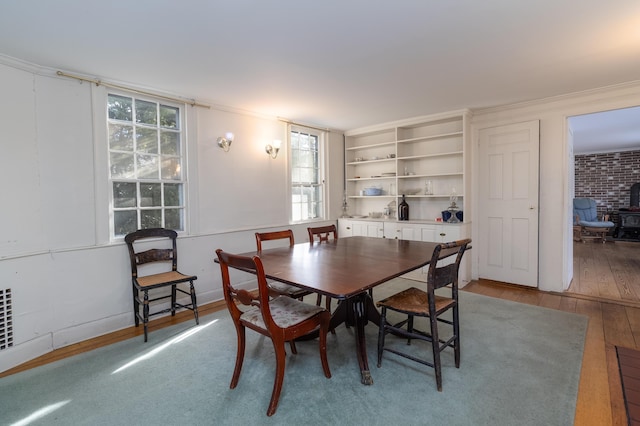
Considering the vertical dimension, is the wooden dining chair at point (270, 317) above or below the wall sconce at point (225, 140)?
below

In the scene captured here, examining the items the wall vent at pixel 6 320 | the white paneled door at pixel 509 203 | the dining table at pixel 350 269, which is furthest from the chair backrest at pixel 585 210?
the wall vent at pixel 6 320

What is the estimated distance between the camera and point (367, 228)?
5047 mm

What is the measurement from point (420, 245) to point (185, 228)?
2.54m

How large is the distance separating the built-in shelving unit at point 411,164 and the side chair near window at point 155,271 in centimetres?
317

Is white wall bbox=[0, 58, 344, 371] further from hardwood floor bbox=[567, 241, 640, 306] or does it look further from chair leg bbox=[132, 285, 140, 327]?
hardwood floor bbox=[567, 241, 640, 306]

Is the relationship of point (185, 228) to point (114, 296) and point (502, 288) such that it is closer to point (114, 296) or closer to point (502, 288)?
point (114, 296)

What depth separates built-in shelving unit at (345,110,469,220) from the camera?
4547 mm

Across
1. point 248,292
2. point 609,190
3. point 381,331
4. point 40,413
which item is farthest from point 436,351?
point 609,190

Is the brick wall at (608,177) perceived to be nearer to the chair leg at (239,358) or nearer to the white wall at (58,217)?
the white wall at (58,217)

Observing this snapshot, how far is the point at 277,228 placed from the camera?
4.46 meters

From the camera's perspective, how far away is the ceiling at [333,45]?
6.32ft

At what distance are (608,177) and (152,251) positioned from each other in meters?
10.8

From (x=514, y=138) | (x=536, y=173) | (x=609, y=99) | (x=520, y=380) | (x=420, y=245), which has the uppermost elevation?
(x=609, y=99)

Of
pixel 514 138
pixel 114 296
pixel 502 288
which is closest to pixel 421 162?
pixel 514 138
